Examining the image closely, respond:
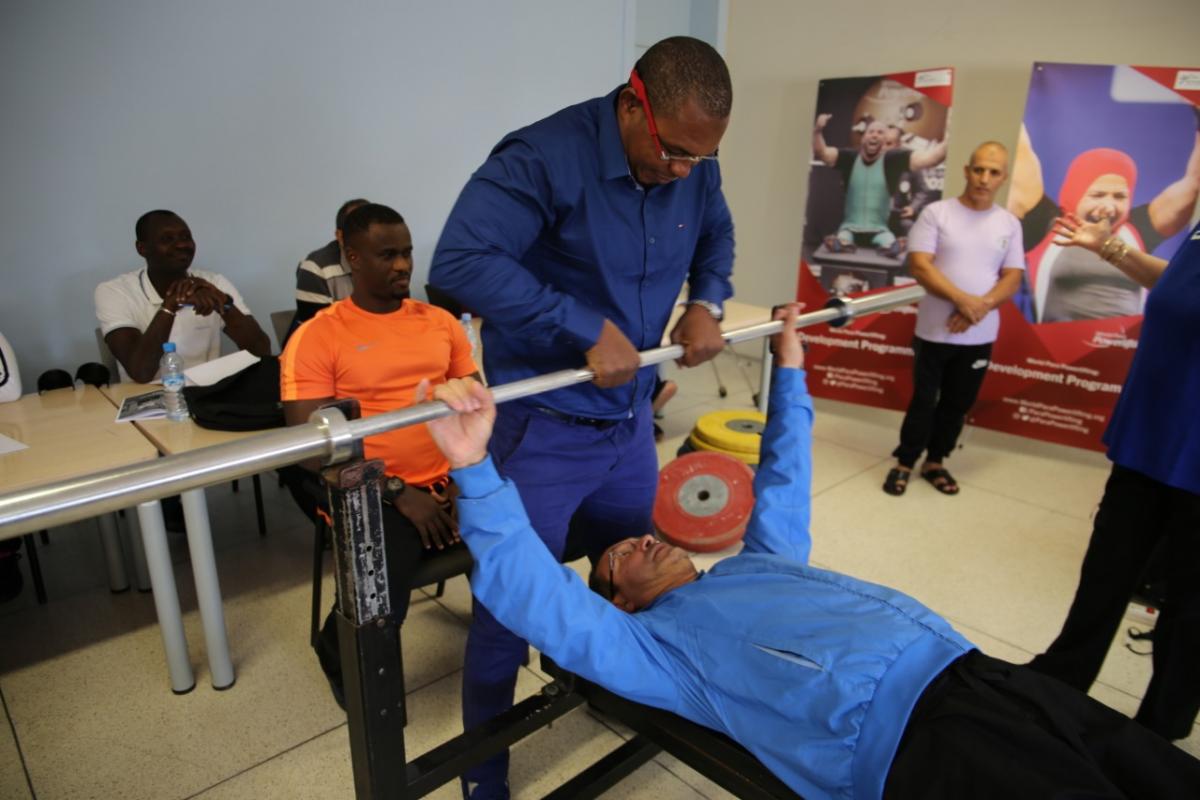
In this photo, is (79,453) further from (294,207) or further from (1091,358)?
(1091,358)

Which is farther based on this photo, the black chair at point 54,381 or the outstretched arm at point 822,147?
the outstretched arm at point 822,147

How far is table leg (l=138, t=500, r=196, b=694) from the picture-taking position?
2037 mm

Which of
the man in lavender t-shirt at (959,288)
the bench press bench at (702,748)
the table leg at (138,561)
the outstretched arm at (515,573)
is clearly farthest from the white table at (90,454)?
the man in lavender t-shirt at (959,288)

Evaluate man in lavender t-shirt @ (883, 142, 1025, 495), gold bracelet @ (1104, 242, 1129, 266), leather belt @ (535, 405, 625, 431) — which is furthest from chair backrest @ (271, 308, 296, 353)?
gold bracelet @ (1104, 242, 1129, 266)

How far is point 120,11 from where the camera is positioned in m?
2.94

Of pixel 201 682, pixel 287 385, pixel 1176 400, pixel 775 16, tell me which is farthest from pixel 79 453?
pixel 775 16

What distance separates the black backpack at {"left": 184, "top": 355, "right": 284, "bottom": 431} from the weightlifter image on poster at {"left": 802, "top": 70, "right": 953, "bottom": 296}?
3250 millimetres

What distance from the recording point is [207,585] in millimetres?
2105

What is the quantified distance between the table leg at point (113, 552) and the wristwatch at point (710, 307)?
218 centimetres

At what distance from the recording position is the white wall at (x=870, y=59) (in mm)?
3695

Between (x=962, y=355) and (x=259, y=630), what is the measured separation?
10.4 ft

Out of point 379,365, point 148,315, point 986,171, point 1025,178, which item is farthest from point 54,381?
point 1025,178

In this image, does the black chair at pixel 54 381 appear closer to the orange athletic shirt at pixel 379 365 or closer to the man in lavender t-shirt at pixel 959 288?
the orange athletic shirt at pixel 379 365

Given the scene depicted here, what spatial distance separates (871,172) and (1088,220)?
3.68 ft
